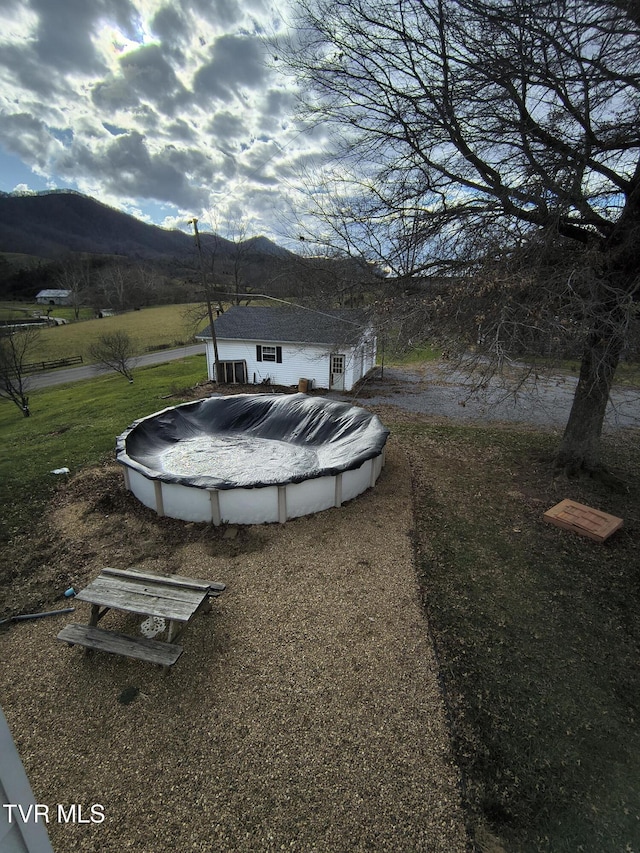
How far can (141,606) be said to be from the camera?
12.5 feet

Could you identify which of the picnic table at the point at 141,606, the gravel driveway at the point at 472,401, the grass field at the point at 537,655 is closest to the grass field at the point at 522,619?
the grass field at the point at 537,655

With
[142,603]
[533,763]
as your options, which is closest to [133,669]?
[142,603]

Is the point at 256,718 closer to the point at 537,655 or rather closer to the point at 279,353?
the point at 537,655

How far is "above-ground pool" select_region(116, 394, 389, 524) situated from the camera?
6.04m

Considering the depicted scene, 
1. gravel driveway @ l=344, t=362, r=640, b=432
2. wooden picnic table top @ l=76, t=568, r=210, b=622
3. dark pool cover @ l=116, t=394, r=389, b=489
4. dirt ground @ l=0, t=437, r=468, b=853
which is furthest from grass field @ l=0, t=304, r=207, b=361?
dirt ground @ l=0, t=437, r=468, b=853

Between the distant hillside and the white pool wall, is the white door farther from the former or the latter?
the distant hillside

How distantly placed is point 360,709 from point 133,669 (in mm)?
2296

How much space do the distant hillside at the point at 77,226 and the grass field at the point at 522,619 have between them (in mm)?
148213

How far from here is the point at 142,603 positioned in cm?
384

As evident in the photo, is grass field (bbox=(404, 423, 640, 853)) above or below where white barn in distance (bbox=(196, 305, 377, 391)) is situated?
below

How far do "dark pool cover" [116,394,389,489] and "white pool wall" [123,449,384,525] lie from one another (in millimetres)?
156

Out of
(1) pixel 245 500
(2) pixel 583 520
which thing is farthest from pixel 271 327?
(2) pixel 583 520

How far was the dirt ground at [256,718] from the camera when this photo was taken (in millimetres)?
2564

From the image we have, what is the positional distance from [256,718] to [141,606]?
5.15 feet
